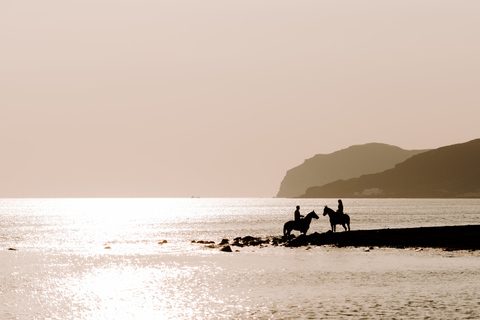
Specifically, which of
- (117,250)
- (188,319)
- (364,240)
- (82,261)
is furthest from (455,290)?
(117,250)

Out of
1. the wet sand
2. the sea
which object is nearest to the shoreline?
the wet sand

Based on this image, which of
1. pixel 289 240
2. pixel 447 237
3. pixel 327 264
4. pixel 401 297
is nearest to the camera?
pixel 401 297

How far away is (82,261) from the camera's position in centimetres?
5512

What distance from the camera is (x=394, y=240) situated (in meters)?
60.5

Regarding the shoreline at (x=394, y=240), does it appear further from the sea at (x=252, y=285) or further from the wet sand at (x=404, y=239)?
the sea at (x=252, y=285)

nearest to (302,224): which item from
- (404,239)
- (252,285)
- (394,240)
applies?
(394,240)

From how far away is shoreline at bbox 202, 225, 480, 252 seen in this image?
57.2 metres

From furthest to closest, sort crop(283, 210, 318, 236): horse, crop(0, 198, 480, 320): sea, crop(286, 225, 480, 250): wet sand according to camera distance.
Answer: crop(283, 210, 318, 236): horse, crop(286, 225, 480, 250): wet sand, crop(0, 198, 480, 320): sea

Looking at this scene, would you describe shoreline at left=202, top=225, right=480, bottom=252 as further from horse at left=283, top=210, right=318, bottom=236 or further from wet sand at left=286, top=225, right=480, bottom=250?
horse at left=283, top=210, right=318, bottom=236

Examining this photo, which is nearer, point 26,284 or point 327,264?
point 26,284

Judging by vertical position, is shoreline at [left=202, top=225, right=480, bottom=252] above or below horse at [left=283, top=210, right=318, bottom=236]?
below

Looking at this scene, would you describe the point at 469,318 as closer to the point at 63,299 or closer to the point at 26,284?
the point at 63,299

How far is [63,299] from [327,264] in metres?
18.5

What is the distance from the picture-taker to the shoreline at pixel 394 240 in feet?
188
